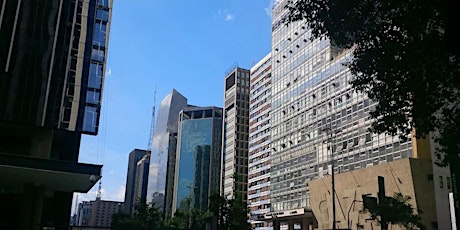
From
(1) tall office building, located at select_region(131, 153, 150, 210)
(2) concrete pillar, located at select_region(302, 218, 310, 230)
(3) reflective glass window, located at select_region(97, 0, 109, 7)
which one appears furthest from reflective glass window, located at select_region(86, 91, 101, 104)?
(1) tall office building, located at select_region(131, 153, 150, 210)

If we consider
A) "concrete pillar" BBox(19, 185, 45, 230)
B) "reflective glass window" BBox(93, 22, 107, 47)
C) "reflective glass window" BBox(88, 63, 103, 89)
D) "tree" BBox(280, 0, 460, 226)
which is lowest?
"concrete pillar" BBox(19, 185, 45, 230)

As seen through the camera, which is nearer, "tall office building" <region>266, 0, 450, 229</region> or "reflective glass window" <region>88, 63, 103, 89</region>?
"reflective glass window" <region>88, 63, 103, 89</region>

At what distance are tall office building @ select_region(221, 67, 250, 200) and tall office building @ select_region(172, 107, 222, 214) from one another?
15534 mm

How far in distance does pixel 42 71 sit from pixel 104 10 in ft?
23.4

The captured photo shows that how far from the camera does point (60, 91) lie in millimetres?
23641

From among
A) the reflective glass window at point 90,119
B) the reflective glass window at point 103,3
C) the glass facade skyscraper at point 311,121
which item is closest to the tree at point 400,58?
the reflective glass window at point 90,119

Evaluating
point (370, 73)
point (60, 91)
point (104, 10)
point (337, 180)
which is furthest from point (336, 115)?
point (370, 73)

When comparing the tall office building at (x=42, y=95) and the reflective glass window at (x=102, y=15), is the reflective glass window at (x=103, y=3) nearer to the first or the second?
the reflective glass window at (x=102, y=15)

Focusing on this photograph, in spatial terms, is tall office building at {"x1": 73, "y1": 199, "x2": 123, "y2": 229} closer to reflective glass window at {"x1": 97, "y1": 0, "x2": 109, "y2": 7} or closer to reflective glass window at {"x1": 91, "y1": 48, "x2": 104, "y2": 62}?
reflective glass window at {"x1": 97, "y1": 0, "x2": 109, "y2": 7}

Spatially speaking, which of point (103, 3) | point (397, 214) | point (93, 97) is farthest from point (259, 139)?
point (93, 97)

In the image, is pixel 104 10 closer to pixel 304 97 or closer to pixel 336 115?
pixel 336 115

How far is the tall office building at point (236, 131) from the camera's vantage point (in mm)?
105875

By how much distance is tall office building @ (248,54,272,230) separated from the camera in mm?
88688

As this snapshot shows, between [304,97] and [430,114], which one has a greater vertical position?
[304,97]
